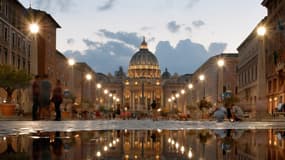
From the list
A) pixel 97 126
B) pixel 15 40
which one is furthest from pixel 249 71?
pixel 97 126

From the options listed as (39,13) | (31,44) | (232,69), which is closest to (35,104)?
(31,44)

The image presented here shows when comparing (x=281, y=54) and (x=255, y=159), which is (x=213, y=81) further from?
(x=255, y=159)

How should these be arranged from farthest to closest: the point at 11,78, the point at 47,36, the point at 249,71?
the point at 47,36 < the point at 249,71 < the point at 11,78

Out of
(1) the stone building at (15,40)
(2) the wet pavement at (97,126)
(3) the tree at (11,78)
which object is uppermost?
(1) the stone building at (15,40)

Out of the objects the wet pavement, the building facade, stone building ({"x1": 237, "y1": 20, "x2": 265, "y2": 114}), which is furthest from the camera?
stone building ({"x1": 237, "y1": 20, "x2": 265, "y2": 114})

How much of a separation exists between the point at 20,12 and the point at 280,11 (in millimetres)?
34711

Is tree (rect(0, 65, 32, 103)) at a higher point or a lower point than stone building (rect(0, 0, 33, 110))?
lower

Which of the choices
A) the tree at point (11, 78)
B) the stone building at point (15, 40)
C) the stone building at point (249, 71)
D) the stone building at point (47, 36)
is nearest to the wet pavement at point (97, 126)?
the tree at point (11, 78)

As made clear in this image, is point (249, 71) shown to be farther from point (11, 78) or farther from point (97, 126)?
point (97, 126)

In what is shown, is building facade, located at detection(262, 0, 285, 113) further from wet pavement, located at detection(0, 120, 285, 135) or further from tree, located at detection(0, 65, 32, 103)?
wet pavement, located at detection(0, 120, 285, 135)

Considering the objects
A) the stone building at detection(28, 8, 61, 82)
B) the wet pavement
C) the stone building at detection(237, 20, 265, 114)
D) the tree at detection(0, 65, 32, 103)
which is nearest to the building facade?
the stone building at detection(237, 20, 265, 114)

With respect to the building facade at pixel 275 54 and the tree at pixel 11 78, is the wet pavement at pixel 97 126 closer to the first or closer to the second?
the tree at pixel 11 78

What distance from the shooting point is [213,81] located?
120938 millimetres

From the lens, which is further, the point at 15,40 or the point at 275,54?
the point at 15,40
